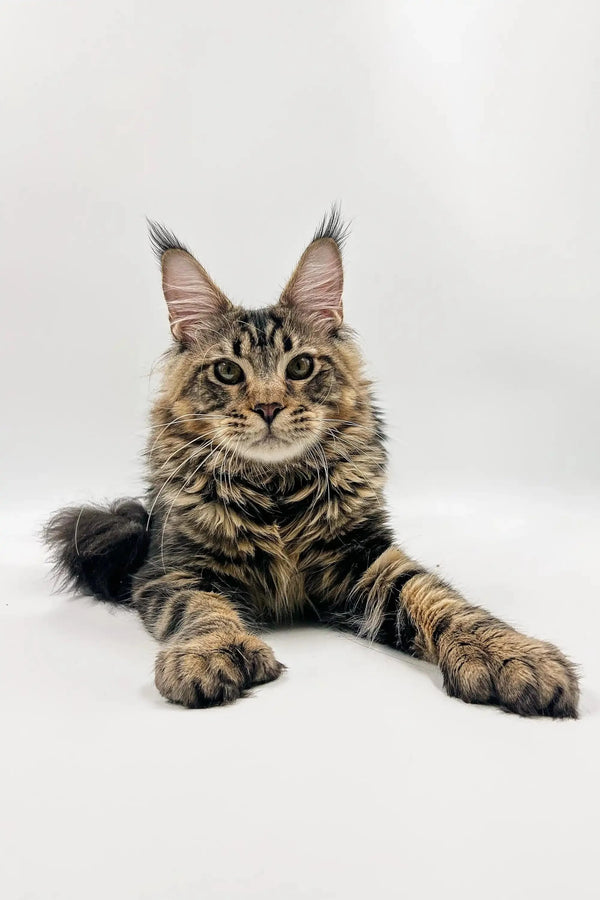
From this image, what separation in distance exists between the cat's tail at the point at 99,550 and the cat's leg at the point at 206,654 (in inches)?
28.9

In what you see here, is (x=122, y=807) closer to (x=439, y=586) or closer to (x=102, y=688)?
(x=102, y=688)

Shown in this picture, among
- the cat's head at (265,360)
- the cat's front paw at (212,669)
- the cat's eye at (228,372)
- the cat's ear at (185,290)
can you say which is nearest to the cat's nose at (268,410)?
the cat's head at (265,360)

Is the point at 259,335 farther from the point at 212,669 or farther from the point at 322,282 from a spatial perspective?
the point at 212,669

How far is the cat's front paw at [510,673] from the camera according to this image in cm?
196

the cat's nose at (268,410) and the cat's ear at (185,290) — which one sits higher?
the cat's ear at (185,290)

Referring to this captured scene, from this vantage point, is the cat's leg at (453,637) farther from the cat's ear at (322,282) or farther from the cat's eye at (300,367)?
the cat's ear at (322,282)

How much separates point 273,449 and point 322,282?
2.58 feet

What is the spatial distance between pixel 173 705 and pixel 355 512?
3.46 feet

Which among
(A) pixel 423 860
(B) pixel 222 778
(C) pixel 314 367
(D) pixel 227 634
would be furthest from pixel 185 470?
(A) pixel 423 860

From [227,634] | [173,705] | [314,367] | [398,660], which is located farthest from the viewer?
[314,367]

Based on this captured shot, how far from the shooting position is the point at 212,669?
2.03 meters

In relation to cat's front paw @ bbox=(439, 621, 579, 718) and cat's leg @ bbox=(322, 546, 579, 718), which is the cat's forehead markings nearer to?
cat's leg @ bbox=(322, 546, 579, 718)

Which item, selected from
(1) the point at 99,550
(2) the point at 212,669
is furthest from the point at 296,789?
(1) the point at 99,550

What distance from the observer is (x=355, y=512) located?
2838mm
